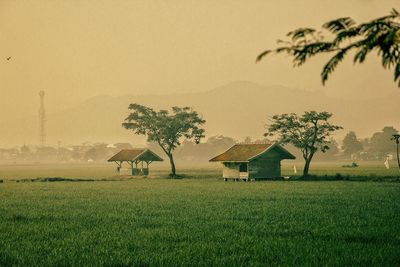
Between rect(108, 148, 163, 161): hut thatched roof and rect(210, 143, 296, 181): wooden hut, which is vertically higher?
rect(108, 148, 163, 161): hut thatched roof

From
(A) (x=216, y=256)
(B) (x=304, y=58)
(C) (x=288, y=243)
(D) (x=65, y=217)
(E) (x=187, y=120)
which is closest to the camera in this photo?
(B) (x=304, y=58)

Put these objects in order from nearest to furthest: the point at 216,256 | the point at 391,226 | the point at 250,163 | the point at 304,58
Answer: the point at 304,58, the point at 216,256, the point at 391,226, the point at 250,163

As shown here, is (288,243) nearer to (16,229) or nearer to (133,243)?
(133,243)

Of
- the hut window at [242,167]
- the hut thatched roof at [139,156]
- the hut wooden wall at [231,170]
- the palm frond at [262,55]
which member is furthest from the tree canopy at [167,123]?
the palm frond at [262,55]

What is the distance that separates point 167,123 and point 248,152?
25.4 meters

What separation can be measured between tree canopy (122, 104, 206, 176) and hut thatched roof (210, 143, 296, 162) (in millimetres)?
18228

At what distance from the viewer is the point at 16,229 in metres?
20.8

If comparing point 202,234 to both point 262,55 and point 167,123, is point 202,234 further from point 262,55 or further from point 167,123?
point 167,123

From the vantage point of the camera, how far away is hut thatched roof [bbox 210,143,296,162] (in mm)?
63125

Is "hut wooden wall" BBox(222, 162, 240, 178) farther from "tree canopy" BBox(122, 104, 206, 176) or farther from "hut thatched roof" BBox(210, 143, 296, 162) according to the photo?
"tree canopy" BBox(122, 104, 206, 176)

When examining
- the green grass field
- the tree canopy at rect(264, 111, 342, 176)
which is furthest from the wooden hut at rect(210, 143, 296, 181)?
the green grass field

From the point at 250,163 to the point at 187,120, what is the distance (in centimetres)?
2625

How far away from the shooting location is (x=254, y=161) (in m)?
63.3

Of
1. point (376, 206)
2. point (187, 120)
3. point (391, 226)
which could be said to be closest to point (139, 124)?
point (187, 120)
